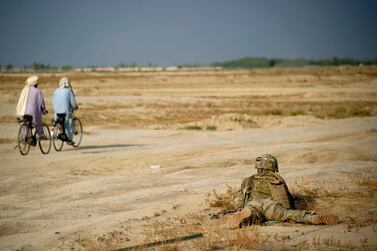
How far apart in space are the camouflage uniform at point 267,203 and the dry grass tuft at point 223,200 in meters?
0.35

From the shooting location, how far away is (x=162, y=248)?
721 centimetres

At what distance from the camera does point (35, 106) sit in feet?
54.0

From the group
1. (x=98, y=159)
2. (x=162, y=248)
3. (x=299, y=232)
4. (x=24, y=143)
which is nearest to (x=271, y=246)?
(x=299, y=232)

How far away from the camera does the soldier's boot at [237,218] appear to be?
26.8 ft

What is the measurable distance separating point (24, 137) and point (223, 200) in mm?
8312

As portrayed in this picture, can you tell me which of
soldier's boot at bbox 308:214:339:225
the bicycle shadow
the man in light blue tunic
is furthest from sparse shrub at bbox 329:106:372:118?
soldier's boot at bbox 308:214:339:225

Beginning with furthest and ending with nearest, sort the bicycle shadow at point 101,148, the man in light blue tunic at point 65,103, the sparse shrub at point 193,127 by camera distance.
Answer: the sparse shrub at point 193,127, the bicycle shadow at point 101,148, the man in light blue tunic at point 65,103

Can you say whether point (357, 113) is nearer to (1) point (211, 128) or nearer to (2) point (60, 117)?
(1) point (211, 128)

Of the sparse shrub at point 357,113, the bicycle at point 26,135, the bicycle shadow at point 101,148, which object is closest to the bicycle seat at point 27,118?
the bicycle at point 26,135

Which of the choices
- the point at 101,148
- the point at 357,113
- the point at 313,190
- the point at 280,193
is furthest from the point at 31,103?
the point at 357,113

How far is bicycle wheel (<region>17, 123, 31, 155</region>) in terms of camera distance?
1648cm

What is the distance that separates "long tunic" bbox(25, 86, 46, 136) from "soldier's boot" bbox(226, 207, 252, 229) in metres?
9.33

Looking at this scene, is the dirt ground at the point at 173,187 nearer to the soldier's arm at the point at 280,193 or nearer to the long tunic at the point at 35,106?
the soldier's arm at the point at 280,193

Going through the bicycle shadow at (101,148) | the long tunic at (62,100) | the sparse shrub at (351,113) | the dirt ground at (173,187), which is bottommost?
the sparse shrub at (351,113)
